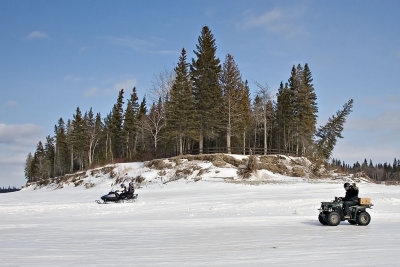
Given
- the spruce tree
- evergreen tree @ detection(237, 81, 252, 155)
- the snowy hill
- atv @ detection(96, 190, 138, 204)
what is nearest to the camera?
atv @ detection(96, 190, 138, 204)

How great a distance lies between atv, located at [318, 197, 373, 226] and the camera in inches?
535

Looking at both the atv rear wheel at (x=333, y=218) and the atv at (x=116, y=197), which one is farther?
the atv at (x=116, y=197)

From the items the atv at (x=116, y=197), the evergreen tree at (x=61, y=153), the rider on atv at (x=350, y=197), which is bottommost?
the atv at (x=116, y=197)

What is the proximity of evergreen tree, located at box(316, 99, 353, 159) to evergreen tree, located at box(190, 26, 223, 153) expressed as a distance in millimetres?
23089

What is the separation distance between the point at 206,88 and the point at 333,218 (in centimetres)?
3755

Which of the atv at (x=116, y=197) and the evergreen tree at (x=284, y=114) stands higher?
the evergreen tree at (x=284, y=114)

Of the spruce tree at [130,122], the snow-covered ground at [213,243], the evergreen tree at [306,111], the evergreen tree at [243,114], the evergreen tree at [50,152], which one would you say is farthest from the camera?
the evergreen tree at [50,152]

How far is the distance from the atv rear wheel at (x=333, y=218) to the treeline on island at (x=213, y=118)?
85.8ft

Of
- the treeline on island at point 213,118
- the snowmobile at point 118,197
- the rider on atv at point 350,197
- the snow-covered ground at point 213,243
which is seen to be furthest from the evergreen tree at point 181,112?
the rider on atv at point 350,197

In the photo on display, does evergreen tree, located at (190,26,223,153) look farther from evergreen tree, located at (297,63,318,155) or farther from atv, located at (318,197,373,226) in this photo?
atv, located at (318,197,373,226)

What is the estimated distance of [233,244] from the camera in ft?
31.7

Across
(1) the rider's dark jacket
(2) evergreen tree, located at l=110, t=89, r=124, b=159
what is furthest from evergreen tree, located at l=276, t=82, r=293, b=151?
(1) the rider's dark jacket

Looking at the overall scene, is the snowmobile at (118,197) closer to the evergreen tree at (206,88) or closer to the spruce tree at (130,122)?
the evergreen tree at (206,88)

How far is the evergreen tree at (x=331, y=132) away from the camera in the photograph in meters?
64.9
